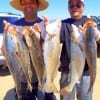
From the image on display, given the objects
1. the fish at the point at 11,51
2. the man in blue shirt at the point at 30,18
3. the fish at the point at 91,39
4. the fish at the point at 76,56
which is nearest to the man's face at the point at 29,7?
the man in blue shirt at the point at 30,18

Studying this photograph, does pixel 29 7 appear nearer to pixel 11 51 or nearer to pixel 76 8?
pixel 76 8

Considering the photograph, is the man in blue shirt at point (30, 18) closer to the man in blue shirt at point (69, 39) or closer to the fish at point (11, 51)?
the fish at point (11, 51)

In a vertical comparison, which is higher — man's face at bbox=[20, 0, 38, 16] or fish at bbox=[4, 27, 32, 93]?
man's face at bbox=[20, 0, 38, 16]

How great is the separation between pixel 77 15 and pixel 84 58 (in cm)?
72

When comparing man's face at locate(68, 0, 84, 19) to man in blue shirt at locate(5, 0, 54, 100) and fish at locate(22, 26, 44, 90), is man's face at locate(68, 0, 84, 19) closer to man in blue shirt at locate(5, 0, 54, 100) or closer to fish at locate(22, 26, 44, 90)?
man in blue shirt at locate(5, 0, 54, 100)

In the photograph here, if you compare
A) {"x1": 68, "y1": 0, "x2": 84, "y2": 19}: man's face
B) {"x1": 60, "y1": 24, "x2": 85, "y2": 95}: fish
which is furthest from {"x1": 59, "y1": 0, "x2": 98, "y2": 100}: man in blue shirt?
{"x1": 60, "y1": 24, "x2": 85, "y2": 95}: fish

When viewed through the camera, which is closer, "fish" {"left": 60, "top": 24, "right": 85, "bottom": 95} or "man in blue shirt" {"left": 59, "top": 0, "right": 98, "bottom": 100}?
"fish" {"left": 60, "top": 24, "right": 85, "bottom": 95}

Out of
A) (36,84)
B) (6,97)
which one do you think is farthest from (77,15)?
(6,97)

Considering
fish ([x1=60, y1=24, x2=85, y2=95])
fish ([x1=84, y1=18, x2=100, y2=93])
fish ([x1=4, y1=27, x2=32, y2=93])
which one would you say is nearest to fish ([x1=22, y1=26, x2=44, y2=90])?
fish ([x1=4, y1=27, x2=32, y2=93])

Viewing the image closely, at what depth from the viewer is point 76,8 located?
14.9 ft

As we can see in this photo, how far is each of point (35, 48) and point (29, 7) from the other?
0.68m

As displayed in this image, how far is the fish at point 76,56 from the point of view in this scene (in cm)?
411

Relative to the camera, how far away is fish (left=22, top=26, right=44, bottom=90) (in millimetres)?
4137

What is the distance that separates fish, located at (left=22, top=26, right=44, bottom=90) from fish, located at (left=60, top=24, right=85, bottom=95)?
404 millimetres
